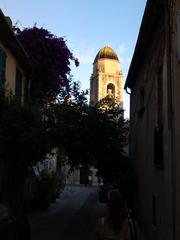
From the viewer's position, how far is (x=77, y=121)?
15.8m

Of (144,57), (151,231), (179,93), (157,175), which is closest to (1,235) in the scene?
(179,93)

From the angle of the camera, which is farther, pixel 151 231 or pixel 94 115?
pixel 94 115

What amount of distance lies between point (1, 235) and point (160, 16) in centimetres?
697

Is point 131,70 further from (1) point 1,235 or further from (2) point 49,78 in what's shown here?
(1) point 1,235

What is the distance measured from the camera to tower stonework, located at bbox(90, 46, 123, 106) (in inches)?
2598

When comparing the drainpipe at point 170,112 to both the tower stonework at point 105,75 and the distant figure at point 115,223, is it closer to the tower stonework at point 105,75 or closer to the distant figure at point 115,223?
the distant figure at point 115,223

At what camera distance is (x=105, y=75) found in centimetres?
6675

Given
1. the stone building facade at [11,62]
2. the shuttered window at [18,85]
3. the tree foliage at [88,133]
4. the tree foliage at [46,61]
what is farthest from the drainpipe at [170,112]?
the tree foliage at [46,61]

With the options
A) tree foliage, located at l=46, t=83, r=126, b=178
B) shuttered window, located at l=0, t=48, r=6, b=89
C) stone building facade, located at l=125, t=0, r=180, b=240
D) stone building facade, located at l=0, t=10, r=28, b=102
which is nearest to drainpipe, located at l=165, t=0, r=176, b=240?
stone building facade, located at l=125, t=0, r=180, b=240

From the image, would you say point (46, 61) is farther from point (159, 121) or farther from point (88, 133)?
point (159, 121)

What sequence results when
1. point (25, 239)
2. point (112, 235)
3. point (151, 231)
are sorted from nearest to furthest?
point (112, 235) < point (25, 239) < point (151, 231)

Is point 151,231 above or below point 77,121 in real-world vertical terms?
below

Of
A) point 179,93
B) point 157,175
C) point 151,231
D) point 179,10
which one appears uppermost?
point 179,10

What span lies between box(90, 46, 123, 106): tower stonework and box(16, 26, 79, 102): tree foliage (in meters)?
43.8
